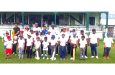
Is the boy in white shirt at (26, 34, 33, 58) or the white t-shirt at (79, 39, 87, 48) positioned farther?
the boy in white shirt at (26, 34, 33, 58)

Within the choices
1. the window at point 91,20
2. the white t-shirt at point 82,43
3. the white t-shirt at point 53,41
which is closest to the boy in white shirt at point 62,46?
the white t-shirt at point 53,41

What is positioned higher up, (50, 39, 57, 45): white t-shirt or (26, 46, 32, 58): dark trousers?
(50, 39, 57, 45): white t-shirt

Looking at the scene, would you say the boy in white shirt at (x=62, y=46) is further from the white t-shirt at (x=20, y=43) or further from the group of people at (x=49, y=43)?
the white t-shirt at (x=20, y=43)

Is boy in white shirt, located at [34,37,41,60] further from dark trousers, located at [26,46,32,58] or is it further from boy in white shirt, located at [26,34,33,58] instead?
dark trousers, located at [26,46,32,58]

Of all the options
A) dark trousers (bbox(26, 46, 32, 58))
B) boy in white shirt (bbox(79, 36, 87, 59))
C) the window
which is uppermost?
the window

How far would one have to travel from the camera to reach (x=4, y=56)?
18734mm

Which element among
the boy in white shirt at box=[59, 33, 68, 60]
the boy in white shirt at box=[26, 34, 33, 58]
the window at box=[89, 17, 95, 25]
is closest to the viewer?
the boy in white shirt at box=[59, 33, 68, 60]

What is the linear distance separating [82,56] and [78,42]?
27.1 inches

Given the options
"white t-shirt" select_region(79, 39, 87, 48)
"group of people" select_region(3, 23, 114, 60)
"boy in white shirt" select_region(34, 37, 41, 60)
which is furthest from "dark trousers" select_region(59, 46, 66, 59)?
"boy in white shirt" select_region(34, 37, 41, 60)

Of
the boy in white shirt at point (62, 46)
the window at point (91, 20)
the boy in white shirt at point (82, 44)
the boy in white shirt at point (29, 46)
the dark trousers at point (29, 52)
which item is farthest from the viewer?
the window at point (91, 20)
